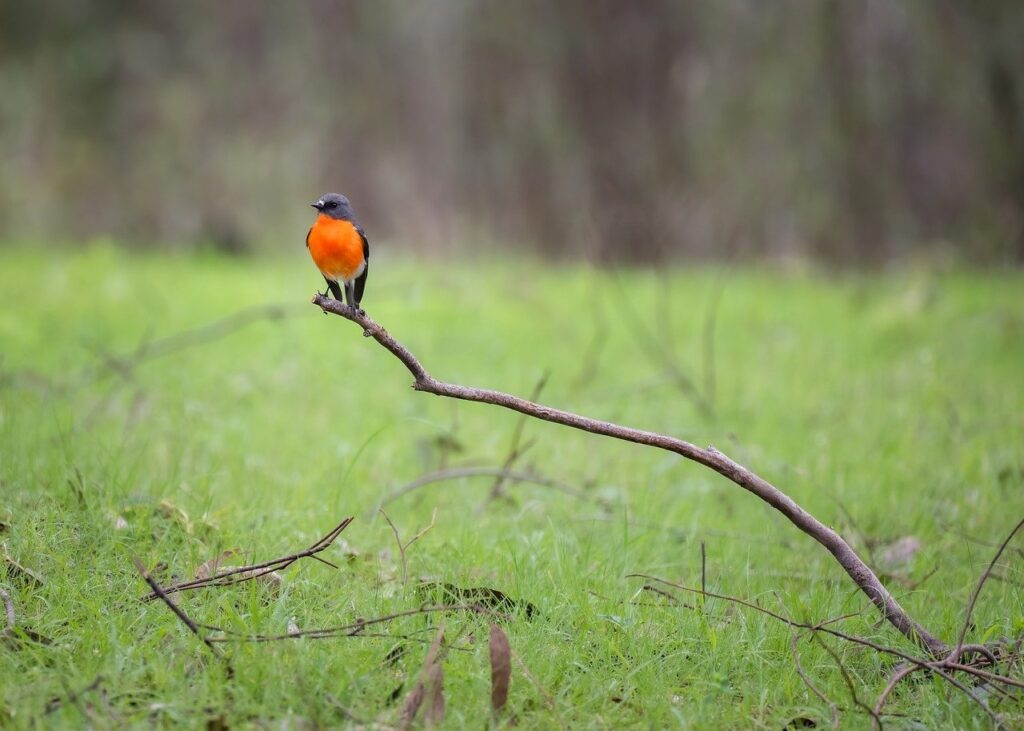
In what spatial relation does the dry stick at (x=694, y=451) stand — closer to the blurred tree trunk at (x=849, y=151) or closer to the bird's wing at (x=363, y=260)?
the bird's wing at (x=363, y=260)

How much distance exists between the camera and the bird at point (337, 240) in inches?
106

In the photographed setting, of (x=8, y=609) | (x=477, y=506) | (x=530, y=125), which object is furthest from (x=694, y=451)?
(x=530, y=125)

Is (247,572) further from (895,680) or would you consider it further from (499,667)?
(895,680)

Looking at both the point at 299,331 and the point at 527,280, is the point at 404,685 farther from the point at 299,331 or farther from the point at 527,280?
the point at 527,280

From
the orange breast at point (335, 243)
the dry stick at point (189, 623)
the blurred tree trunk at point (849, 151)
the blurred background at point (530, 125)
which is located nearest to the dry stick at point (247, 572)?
the dry stick at point (189, 623)

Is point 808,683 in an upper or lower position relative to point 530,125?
lower

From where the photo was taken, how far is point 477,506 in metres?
3.56

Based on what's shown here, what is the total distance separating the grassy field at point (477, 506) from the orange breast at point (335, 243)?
67cm

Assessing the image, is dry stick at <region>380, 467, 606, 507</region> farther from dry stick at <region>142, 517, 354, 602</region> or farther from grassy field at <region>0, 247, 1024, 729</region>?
dry stick at <region>142, 517, 354, 602</region>

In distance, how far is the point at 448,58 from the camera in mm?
13164

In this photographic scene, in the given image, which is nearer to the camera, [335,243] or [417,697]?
[417,697]

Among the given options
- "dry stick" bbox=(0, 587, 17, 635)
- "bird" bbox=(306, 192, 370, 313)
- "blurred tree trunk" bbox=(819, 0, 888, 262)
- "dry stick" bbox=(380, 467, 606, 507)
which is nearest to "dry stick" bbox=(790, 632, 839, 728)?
"dry stick" bbox=(380, 467, 606, 507)

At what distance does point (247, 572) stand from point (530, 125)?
35.2 ft

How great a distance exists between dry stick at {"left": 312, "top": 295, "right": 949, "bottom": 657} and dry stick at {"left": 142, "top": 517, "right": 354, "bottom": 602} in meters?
0.46
